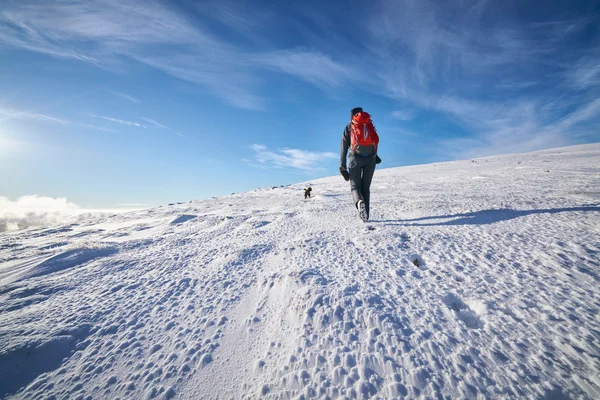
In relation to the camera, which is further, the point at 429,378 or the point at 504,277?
the point at 504,277

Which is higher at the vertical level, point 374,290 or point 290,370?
point 374,290

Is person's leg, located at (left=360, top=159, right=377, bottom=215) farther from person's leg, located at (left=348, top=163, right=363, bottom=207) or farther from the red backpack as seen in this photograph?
the red backpack

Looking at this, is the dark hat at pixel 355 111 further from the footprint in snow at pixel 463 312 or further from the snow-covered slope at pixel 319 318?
the footprint in snow at pixel 463 312

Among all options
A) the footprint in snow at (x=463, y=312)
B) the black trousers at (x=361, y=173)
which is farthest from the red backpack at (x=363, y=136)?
the footprint in snow at (x=463, y=312)

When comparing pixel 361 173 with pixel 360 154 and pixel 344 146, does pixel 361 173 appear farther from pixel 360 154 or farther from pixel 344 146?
pixel 344 146

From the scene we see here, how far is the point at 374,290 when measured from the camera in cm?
239

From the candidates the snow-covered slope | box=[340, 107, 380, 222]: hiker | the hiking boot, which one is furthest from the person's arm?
the snow-covered slope

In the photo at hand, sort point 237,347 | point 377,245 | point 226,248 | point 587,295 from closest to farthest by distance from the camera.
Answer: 1. point 237,347
2. point 587,295
3. point 377,245
4. point 226,248

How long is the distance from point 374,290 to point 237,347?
1.42m

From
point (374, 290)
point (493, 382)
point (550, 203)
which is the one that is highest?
point (550, 203)

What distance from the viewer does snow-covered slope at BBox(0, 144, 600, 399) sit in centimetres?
155

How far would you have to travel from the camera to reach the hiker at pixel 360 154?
478 cm

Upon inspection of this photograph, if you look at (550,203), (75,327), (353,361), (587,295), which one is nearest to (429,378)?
(353,361)

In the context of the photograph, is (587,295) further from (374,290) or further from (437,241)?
(374,290)
